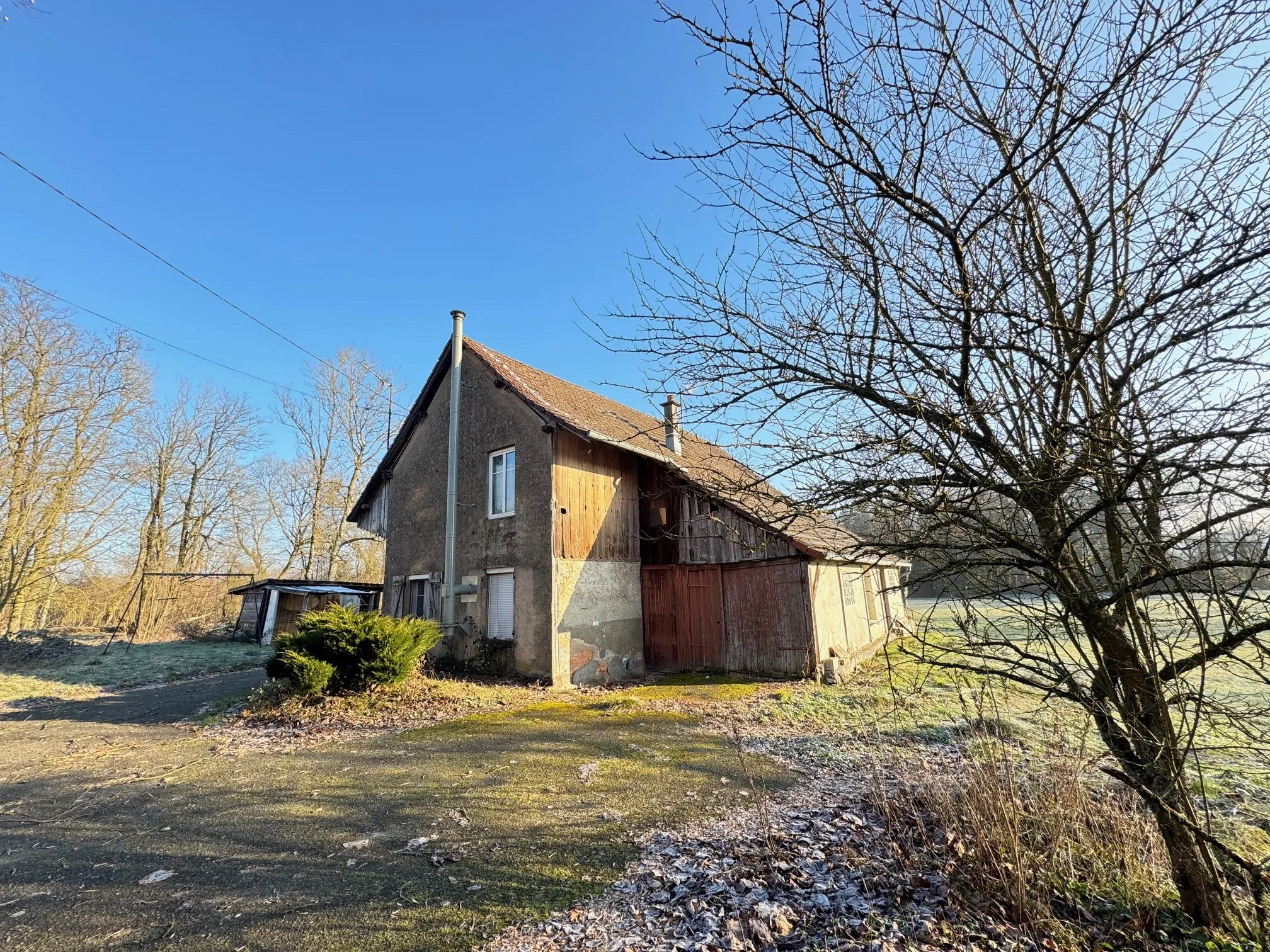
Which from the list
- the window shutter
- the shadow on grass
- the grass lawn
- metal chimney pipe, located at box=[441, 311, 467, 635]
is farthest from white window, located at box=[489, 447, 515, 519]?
the grass lawn

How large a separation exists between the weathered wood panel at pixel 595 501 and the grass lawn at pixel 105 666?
10710 mm

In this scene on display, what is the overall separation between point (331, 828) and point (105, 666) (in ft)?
50.9

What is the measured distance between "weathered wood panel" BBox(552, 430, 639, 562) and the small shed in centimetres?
1182

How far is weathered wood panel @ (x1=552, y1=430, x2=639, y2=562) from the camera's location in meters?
12.7

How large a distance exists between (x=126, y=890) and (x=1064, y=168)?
7.51 m

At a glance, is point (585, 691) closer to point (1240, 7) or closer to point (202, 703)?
point (202, 703)

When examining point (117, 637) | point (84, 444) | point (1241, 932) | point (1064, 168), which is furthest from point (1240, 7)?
point (117, 637)

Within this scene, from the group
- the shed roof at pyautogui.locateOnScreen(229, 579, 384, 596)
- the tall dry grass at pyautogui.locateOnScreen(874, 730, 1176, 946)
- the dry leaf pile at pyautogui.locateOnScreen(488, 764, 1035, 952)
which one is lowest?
the dry leaf pile at pyautogui.locateOnScreen(488, 764, 1035, 952)

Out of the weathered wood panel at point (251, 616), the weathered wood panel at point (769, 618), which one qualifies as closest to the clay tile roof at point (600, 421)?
the weathered wood panel at point (769, 618)

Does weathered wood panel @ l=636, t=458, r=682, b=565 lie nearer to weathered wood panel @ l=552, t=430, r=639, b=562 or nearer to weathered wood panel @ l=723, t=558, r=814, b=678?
weathered wood panel @ l=552, t=430, r=639, b=562

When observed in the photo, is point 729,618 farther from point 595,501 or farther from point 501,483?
point 501,483

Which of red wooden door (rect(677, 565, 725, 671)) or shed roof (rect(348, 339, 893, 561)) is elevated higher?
shed roof (rect(348, 339, 893, 561))

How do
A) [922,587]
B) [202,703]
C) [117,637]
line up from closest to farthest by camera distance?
[922,587] → [202,703] → [117,637]

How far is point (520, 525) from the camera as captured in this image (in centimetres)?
1288
